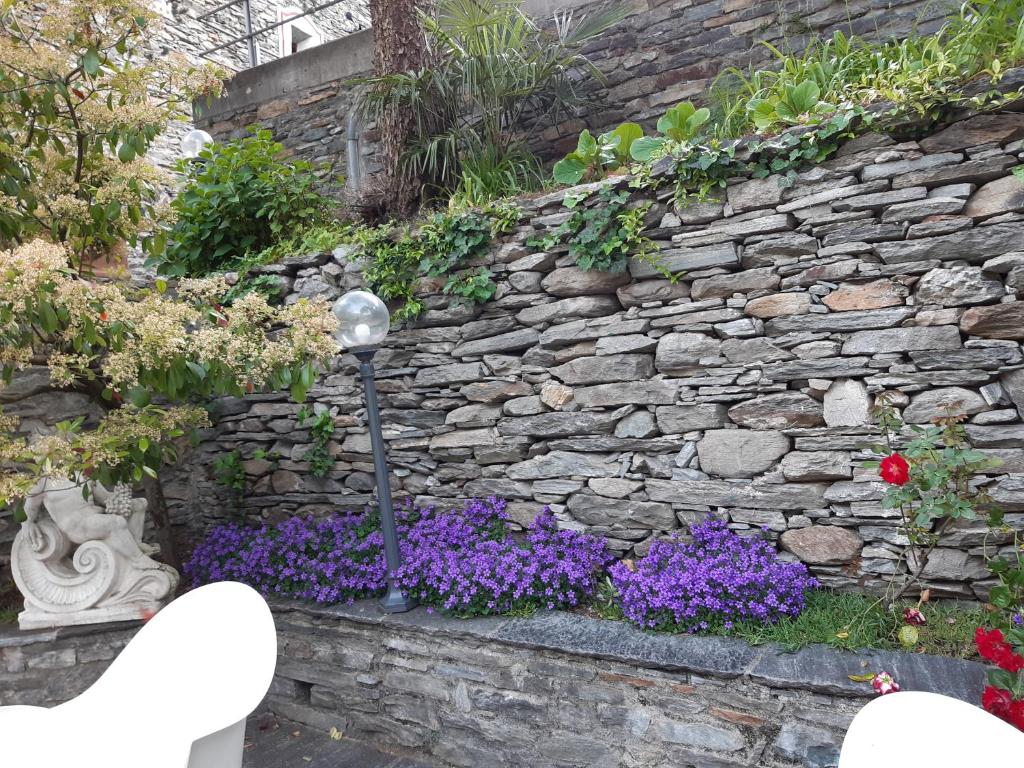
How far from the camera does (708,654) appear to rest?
2287mm

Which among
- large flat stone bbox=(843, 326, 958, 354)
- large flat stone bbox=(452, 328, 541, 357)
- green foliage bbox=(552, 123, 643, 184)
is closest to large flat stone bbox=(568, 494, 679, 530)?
large flat stone bbox=(452, 328, 541, 357)

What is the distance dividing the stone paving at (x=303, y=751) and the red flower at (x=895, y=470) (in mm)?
2002

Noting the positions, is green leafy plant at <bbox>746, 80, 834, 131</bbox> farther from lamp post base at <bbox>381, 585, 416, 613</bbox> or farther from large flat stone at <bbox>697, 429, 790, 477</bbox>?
lamp post base at <bbox>381, 585, 416, 613</bbox>

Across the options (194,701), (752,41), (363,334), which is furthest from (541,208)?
(194,701)

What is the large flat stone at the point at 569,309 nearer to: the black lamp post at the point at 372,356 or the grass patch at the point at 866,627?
the black lamp post at the point at 372,356

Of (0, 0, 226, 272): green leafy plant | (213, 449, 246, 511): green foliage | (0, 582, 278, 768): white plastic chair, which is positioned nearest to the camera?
(0, 582, 278, 768): white plastic chair

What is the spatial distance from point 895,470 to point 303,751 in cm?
249

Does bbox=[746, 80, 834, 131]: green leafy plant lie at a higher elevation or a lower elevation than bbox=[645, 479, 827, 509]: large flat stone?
higher

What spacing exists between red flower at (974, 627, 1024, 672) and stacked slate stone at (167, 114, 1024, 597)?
1.73 feet

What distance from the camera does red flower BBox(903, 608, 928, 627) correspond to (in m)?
2.25

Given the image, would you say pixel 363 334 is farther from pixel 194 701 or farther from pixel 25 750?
pixel 25 750

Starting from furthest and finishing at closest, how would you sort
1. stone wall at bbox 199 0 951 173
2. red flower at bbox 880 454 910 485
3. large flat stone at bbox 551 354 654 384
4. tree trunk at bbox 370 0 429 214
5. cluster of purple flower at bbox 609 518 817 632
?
tree trunk at bbox 370 0 429 214 → stone wall at bbox 199 0 951 173 → large flat stone at bbox 551 354 654 384 → cluster of purple flower at bbox 609 518 817 632 → red flower at bbox 880 454 910 485

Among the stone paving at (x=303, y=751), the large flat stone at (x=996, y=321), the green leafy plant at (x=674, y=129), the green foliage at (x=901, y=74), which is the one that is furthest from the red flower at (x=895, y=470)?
the stone paving at (x=303, y=751)

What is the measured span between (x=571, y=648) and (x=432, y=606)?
0.76 meters
